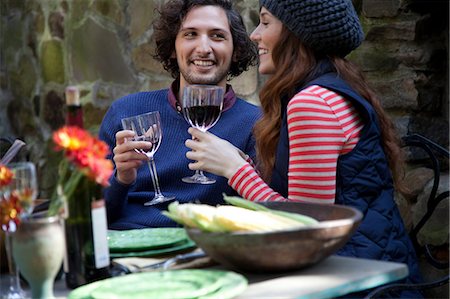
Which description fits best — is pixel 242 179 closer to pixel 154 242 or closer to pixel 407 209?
pixel 154 242

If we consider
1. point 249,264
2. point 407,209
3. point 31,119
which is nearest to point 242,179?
point 249,264

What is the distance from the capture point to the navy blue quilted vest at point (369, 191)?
181cm

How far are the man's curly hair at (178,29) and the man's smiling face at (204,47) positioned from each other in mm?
25

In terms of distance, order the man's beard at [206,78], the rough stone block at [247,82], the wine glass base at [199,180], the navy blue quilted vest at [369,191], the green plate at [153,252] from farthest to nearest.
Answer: the rough stone block at [247,82]
the man's beard at [206,78]
the wine glass base at [199,180]
the navy blue quilted vest at [369,191]
the green plate at [153,252]

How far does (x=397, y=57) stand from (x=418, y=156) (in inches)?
13.1

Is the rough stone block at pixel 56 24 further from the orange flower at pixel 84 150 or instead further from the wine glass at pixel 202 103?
the orange flower at pixel 84 150

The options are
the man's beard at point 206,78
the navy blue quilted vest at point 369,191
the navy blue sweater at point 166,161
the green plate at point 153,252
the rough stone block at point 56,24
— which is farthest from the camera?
the rough stone block at point 56,24

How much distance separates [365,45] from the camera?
2.79m

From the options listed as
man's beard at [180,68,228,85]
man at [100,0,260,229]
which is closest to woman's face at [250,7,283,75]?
man at [100,0,260,229]

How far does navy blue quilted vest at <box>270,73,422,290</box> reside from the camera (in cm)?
181

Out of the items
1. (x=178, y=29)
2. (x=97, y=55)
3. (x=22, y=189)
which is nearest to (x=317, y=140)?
(x=22, y=189)

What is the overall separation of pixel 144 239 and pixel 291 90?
555 millimetres

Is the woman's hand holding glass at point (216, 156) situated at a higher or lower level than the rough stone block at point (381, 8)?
lower

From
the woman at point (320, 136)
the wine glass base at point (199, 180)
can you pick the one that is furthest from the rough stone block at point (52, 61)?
the woman at point (320, 136)
